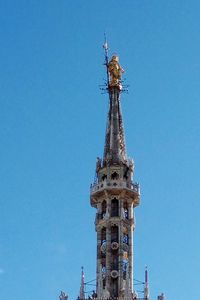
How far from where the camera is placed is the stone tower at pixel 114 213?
358 ft

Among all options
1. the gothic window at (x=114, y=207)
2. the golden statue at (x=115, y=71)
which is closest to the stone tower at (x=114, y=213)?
the gothic window at (x=114, y=207)

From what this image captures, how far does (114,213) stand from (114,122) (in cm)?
1449

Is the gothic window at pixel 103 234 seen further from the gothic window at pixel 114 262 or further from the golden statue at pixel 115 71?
the golden statue at pixel 115 71

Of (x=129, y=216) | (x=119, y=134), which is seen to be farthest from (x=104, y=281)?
(x=119, y=134)

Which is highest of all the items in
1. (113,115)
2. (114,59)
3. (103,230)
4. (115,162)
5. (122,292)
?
(114,59)

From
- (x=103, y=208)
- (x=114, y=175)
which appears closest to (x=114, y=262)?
(x=103, y=208)

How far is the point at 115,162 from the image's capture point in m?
118

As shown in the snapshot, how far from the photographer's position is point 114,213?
114 meters

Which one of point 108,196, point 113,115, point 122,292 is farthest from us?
point 113,115

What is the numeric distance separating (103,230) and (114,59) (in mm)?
26246

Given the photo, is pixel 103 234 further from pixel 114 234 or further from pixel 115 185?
pixel 115 185

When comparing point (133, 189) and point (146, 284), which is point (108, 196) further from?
point (146, 284)

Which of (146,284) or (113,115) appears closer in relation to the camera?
(146,284)

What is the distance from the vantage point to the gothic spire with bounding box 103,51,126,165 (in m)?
119
